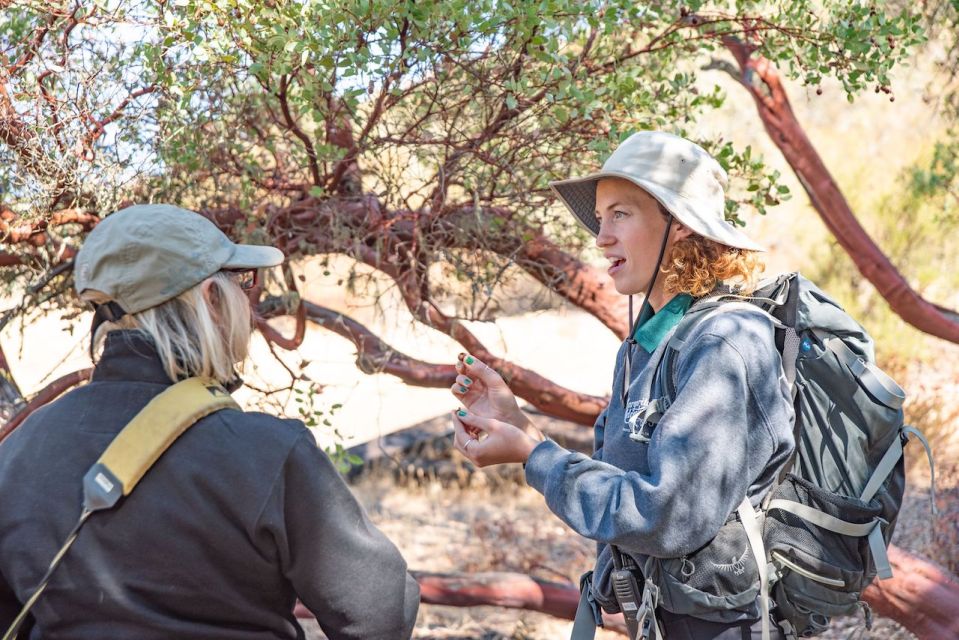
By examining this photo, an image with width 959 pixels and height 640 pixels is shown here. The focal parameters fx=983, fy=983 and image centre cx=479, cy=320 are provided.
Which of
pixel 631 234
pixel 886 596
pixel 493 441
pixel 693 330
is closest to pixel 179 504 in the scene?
pixel 493 441

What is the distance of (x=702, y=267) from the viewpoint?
2.13m

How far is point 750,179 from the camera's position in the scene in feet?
12.3

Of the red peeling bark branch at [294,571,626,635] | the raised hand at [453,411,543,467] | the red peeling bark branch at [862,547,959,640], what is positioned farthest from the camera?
the red peeling bark branch at [294,571,626,635]

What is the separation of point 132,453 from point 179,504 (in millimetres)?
113

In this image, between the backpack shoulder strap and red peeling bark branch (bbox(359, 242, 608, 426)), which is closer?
the backpack shoulder strap

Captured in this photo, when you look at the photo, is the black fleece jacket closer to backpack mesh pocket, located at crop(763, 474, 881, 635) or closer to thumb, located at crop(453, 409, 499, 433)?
thumb, located at crop(453, 409, 499, 433)

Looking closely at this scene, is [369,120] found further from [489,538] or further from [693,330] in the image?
[489,538]

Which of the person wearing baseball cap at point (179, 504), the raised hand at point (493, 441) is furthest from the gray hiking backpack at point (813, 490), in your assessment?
the person wearing baseball cap at point (179, 504)

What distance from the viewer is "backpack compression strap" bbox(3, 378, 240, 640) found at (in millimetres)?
1582

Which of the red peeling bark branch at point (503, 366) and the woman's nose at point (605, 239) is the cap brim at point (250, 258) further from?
the red peeling bark branch at point (503, 366)

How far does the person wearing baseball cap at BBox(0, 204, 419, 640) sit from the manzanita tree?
118 centimetres

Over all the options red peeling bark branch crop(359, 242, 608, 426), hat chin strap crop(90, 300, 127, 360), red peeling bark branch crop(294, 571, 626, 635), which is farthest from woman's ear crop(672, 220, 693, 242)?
red peeling bark branch crop(294, 571, 626, 635)

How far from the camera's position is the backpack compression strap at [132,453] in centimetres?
158

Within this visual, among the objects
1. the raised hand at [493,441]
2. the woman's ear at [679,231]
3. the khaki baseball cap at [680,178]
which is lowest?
the raised hand at [493,441]
